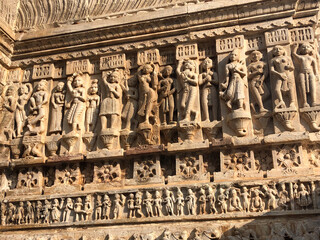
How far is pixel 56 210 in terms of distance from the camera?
24.6ft

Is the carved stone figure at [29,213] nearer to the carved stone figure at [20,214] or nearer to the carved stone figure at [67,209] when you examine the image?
the carved stone figure at [20,214]

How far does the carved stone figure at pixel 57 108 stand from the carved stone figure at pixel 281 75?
13.9ft

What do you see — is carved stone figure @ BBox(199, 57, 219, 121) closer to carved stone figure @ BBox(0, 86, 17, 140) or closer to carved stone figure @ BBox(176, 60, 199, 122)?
carved stone figure @ BBox(176, 60, 199, 122)

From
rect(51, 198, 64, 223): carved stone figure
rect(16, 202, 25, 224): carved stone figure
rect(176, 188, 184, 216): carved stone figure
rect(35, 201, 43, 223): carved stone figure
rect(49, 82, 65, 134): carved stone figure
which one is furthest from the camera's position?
rect(49, 82, 65, 134): carved stone figure

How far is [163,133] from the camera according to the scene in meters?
7.75

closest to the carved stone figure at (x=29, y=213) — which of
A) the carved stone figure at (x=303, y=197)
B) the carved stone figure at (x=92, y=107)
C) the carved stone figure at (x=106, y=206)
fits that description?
the carved stone figure at (x=106, y=206)

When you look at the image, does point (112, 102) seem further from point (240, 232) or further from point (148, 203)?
point (240, 232)

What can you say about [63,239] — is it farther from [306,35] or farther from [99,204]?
[306,35]

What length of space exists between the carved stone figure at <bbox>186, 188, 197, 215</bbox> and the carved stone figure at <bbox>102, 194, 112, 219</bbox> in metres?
1.41

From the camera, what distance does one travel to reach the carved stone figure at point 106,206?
7.21m

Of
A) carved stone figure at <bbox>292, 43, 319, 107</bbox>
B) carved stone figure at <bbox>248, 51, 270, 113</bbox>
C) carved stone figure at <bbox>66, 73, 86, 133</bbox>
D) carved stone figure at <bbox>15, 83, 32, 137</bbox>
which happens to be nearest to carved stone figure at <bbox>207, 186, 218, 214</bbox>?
carved stone figure at <bbox>248, 51, 270, 113</bbox>

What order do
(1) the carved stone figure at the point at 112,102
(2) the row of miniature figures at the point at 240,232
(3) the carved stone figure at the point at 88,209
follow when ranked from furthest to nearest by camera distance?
(1) the carved stone figure at the point at 112,102, (3) the carved stone figure at the point at 88,209, (2) the row of miniature figures at the point at 240,232

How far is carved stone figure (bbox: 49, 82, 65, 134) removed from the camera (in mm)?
8367

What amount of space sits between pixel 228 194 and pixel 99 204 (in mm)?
2276
